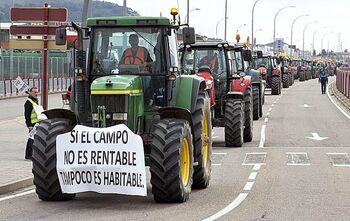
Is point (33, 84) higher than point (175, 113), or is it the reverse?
point (175, 113)

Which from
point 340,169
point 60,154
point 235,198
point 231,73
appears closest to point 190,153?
point 235,198

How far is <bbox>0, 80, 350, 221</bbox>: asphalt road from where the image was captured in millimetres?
11320

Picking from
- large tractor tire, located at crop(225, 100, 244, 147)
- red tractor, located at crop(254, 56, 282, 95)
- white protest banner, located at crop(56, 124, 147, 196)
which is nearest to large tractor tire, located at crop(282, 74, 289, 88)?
red tractor, located at crop(254, 56, 282, 95)

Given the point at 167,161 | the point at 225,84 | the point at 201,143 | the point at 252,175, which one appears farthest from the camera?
the point at 225,84

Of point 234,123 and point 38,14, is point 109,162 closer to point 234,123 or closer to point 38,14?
point 38,14

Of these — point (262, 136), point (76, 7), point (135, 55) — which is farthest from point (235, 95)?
point (76, 7)

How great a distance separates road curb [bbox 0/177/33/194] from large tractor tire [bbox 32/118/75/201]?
149cm

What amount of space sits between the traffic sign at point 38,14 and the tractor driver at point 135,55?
188 inches

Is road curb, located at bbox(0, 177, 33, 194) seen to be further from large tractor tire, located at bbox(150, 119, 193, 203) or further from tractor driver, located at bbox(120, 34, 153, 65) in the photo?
large tractor tire, located at bbox(150, 119, 193, 203)

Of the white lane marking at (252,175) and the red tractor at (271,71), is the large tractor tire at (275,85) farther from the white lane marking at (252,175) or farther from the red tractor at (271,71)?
Answer: the white lane marking at (252,175)

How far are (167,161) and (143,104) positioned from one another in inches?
58.0

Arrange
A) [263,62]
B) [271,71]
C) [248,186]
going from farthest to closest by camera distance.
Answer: [271,71] → [263,62] → [248,186]

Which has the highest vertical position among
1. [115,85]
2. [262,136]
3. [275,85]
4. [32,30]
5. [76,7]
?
[76,7]

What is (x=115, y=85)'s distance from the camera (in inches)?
493
